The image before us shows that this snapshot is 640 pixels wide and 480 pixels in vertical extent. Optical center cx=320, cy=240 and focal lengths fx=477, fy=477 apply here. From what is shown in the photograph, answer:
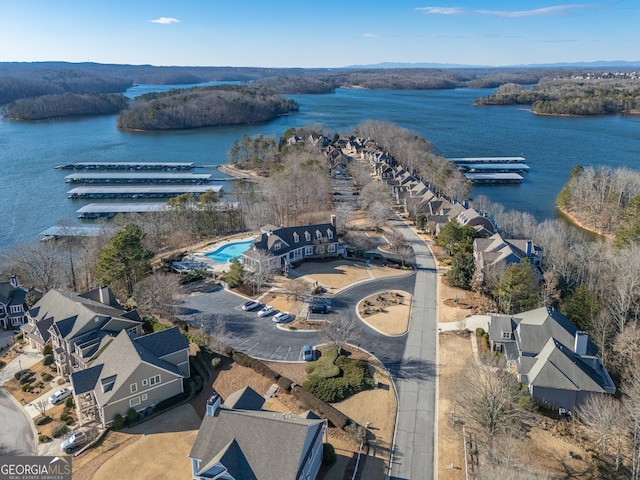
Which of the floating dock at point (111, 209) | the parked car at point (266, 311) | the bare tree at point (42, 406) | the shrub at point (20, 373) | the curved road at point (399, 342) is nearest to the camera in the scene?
the curved road at point (399, 342)

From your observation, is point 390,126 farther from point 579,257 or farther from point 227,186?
point 579,257

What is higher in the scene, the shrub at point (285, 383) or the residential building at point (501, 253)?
the residential building at point (501, 253)

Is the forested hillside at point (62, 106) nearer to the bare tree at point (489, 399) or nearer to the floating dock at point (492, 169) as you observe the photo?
the floating dock at point (492, 169)

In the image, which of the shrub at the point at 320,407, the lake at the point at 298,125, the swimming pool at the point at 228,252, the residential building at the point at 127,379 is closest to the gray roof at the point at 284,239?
the swimming pool at the point at 228,252

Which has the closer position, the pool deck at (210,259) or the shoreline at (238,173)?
the pool deck at (210,259)

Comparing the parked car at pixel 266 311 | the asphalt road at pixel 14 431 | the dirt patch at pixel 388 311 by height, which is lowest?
the asphalt road at pixel 14 431

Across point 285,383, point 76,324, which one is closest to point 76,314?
point 76,324
